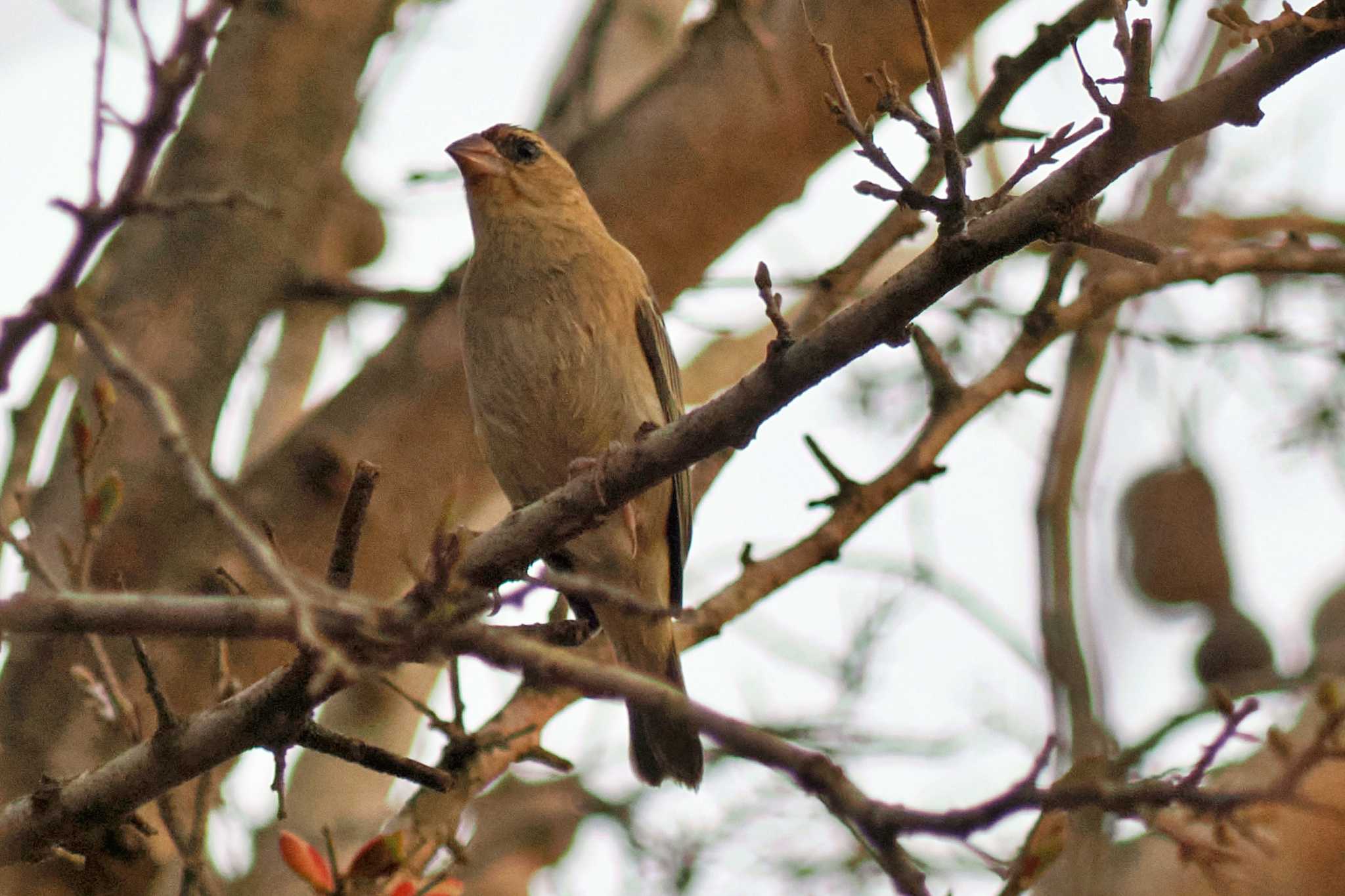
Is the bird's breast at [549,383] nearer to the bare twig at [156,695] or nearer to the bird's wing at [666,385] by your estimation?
the bird's wing at [666,385]

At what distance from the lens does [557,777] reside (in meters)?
6.63

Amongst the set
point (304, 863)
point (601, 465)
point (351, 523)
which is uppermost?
point (601, 465)

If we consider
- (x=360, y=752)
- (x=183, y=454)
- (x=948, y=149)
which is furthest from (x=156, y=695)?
(x=948, y=149)

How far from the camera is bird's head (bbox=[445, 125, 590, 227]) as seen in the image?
497 centimetres

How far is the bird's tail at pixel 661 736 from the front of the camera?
15.0 feet

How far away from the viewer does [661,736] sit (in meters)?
4.59

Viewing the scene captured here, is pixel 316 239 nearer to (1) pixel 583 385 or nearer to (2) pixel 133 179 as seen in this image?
(1) pixel 583 385

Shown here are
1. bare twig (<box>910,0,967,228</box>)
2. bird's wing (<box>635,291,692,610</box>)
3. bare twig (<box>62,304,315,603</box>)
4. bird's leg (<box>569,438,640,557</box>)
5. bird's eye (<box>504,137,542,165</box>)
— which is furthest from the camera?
bird's eye (<box>504,137,542,165</box>)

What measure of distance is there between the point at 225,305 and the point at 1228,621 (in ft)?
14.5

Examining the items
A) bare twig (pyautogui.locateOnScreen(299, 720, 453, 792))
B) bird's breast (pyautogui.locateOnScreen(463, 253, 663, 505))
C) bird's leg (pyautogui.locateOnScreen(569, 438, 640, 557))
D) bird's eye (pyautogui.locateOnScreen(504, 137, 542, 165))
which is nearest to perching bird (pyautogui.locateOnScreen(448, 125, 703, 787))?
bird's breast (pyautogui.locateOnScreen(463, 253, 663, 505))

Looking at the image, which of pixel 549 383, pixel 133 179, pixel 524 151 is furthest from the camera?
pixel 524 151

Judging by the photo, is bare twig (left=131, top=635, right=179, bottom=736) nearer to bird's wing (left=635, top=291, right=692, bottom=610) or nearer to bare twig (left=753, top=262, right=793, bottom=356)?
bare twig (left=753, top=262, right=793, bottom=356)

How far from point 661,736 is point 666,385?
3.66 feet

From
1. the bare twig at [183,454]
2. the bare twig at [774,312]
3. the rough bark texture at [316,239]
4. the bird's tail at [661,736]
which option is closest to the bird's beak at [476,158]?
the rough bark texture at [316,239]
